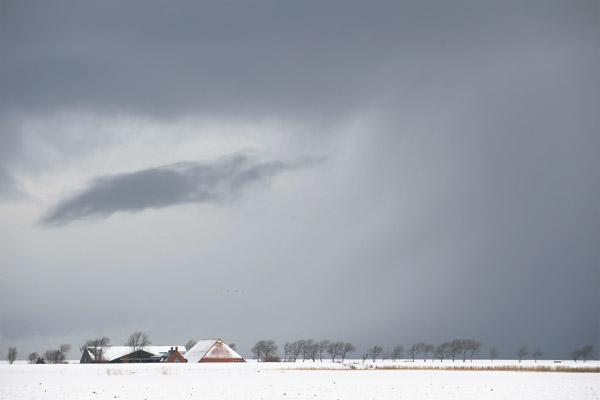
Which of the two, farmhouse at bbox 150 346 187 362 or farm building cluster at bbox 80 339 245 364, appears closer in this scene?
farmhouse at bbox 150 346 187 362

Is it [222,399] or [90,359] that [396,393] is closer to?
[222,399]

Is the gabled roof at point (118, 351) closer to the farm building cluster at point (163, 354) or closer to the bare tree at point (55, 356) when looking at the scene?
the farm building cluster at point (163, 354)

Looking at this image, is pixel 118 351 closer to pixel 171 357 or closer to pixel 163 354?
pixel 163 354

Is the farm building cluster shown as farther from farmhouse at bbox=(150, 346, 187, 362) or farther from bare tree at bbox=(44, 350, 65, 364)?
bare tree at bbox=(44, 350, 65, 364)

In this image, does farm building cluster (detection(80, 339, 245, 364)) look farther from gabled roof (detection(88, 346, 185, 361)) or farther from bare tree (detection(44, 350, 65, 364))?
bare tree (detection(44, 350, 65, 364))

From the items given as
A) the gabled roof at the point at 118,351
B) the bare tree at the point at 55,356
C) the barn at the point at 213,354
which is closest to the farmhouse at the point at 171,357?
the barn at the point at 213,354

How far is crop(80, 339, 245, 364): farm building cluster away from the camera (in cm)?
13462

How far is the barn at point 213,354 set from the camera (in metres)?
134


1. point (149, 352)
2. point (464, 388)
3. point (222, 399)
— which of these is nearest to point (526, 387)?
point (464, 388)

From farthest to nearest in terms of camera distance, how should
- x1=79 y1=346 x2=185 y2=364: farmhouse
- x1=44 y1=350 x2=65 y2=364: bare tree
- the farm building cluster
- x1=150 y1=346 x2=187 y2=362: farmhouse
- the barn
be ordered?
x1=44 y1=350 x2=65 y2=364: bare tree → x1=79 y1=346 x2=185 y2=364: farmhouse → the farm building cluster → the barn → x1=150 y1=346 x2=187 y2=362: farmhouse

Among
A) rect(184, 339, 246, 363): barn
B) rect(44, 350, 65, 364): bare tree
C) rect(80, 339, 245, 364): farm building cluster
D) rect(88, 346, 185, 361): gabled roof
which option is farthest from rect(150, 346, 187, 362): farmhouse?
rect(44, 350, 65, 364): bare tree

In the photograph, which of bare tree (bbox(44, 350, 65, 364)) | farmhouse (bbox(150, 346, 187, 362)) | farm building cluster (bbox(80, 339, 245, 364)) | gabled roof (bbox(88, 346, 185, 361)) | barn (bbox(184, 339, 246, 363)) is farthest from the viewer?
bare tree (bbox(44, 350, 65, 364))

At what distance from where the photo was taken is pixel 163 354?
473ft

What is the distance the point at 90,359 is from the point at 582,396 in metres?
133
